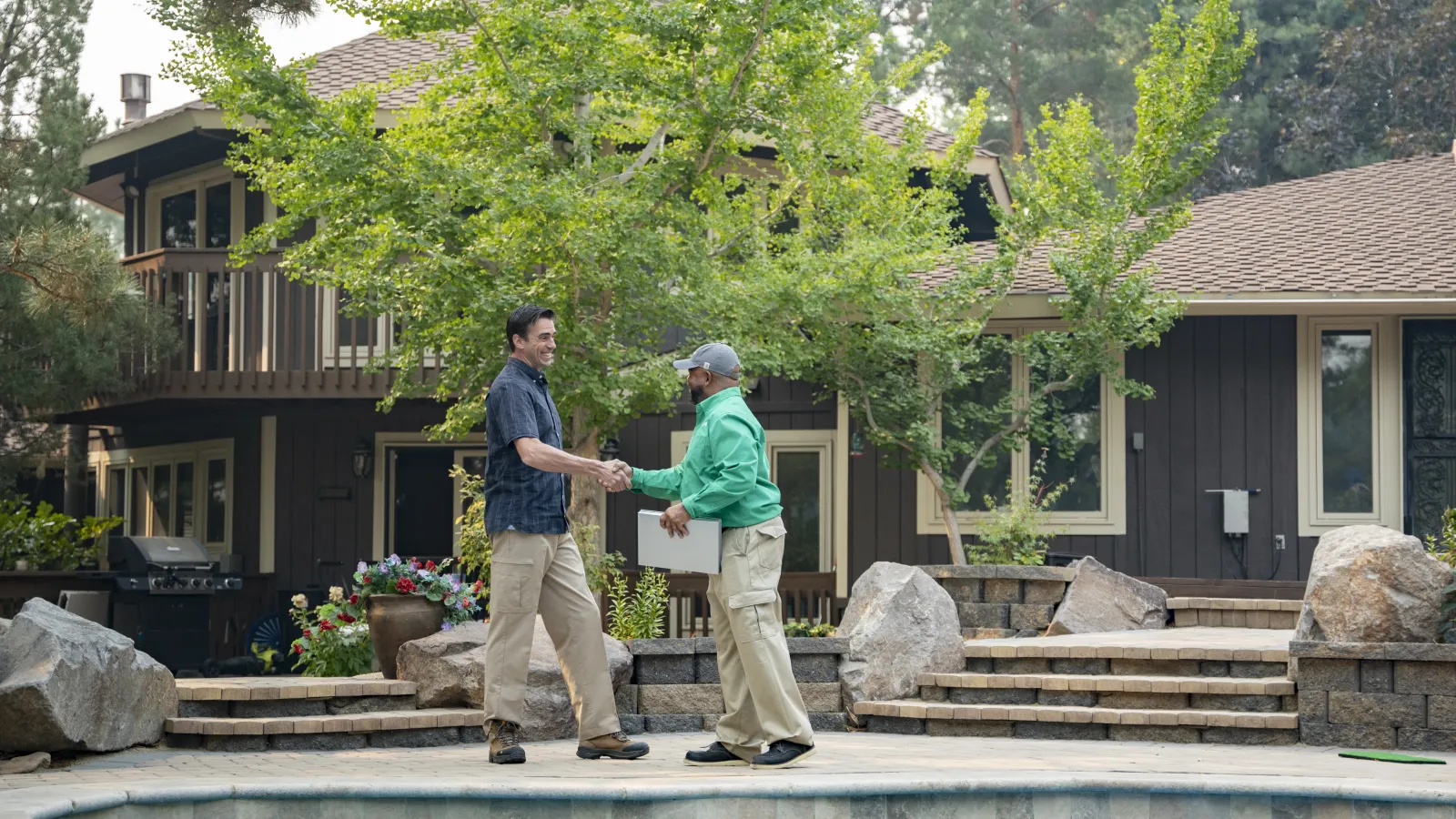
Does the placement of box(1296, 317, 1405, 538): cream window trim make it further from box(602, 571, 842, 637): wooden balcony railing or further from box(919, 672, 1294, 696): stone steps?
box(919, 672, 1294, 696): stone steps

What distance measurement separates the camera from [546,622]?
6.99 m

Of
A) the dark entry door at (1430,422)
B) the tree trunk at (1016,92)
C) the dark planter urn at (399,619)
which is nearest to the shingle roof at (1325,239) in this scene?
the dark entry door at (1430,422)

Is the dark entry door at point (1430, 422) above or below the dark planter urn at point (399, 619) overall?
above

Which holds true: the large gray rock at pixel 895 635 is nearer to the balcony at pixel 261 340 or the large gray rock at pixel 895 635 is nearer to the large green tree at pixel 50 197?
the balcony at pixel 261 340

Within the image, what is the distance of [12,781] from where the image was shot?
619 cm

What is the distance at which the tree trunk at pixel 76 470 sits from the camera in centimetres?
2027

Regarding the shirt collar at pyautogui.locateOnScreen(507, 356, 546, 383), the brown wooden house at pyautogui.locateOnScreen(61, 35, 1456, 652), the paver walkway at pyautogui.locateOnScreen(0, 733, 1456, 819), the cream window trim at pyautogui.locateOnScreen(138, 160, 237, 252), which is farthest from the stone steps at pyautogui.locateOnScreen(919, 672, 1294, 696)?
the cream window trim at pyautogui.locateOnScreen(138, 160, 237, 252)

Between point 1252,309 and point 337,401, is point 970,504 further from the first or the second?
point 337,401

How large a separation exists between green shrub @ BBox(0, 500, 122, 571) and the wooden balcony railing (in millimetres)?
6378

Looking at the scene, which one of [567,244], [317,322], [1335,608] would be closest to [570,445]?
[567,244]

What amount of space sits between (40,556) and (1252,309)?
1221 centimetres

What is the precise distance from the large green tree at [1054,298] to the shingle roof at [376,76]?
3.77 m

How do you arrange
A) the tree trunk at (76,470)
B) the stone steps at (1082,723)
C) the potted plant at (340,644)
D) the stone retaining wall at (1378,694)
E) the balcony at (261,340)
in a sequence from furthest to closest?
the tree trunk at (76,470) → the balcony at (261,340) → the potted plant at (340,644) → the stone steps at (1082,723) → the stone retaining wall at (1378,694)

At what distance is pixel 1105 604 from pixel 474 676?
199 inches
